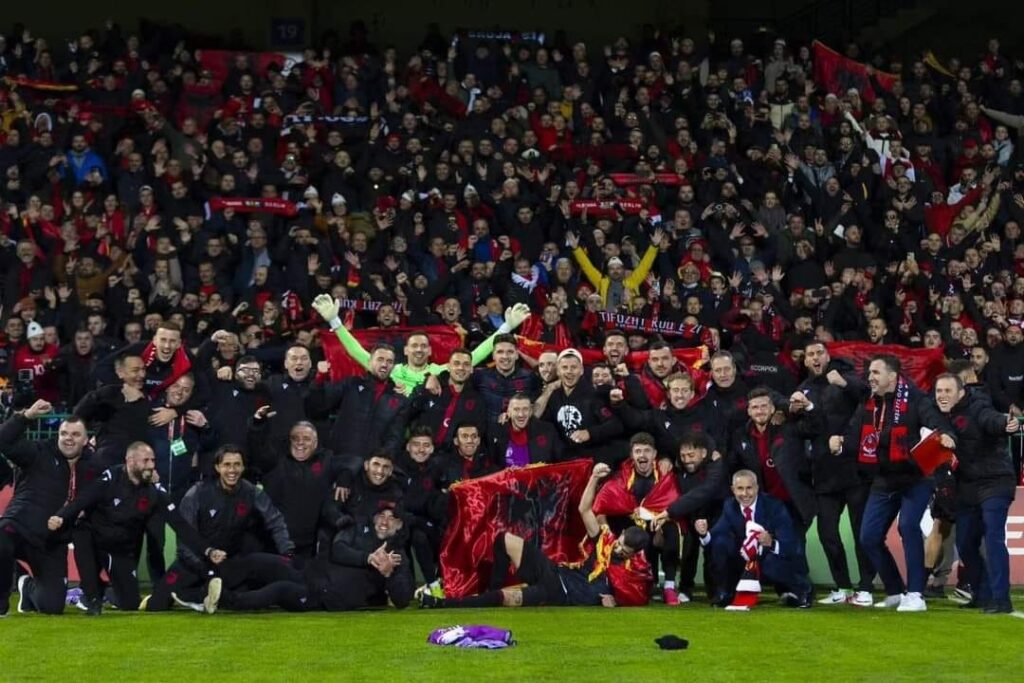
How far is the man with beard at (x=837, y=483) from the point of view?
13.5 meters

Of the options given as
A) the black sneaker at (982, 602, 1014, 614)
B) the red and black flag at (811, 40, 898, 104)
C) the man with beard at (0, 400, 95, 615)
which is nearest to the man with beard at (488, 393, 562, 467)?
the man with beard at (0, 400, 95, 615)

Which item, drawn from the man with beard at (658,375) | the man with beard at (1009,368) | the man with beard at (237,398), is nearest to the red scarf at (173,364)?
the man with beard at (237,398)

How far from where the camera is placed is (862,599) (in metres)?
13.3

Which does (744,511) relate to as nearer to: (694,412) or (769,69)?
(694,412)

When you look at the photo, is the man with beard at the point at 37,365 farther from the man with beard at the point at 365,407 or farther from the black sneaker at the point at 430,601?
the black sneaker at the point at 430,601

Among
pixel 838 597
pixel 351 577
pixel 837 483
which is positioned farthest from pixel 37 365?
pixel 838 597

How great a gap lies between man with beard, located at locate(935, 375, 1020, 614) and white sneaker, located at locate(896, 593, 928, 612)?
1.47 ft

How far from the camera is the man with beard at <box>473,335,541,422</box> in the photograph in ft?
47.1

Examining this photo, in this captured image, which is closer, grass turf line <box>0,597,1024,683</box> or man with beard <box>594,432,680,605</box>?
grass turf line <box>0,597,1024,683</box>

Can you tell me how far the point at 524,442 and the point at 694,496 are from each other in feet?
4.70

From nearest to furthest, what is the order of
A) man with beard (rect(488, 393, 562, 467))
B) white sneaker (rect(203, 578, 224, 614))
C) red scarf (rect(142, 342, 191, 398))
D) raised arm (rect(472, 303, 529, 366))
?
1. white sneaker (rect(203, 578, 224, 614))
2. man with beard (rect(488, 393, 562, 467))
3. red scarf (rect(142, 342, 191, 398))
4. raised arm (rect(472, 303, 529, 366))

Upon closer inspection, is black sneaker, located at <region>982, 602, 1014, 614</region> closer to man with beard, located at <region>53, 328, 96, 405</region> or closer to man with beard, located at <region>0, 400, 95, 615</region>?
man with beard, located at <region>0, 400, 95, 615</region>

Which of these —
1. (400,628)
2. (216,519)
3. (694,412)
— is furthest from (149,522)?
(694,412)

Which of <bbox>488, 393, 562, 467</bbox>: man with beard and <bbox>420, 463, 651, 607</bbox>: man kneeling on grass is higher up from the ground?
<bbox>488, 393, 562, 467</bbox>: man with beard
